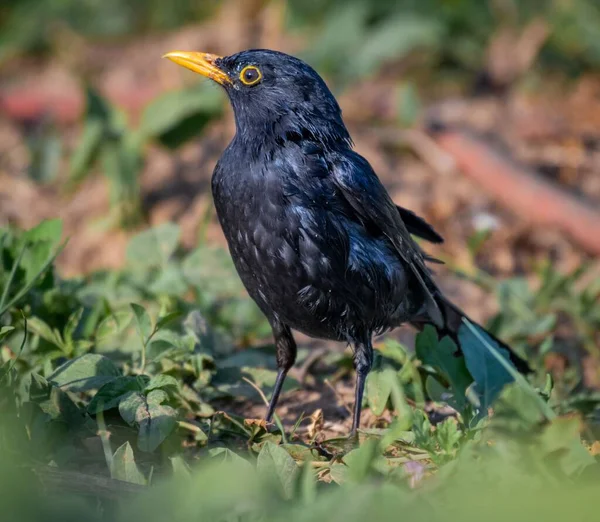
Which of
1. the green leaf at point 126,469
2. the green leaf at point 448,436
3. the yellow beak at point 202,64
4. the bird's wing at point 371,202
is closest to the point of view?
the green leaf at point 126,469

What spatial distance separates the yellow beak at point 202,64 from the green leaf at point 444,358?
4.97ft

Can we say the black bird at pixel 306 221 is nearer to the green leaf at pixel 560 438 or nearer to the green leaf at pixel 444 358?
the green leaf at pixel 444 358

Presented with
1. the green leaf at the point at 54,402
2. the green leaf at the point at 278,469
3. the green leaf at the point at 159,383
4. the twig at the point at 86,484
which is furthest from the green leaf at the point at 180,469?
the green leaf at the point at 54,402

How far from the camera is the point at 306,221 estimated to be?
364 centimetres

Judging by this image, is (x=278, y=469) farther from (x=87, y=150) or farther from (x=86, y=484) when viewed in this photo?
(x=87, y=150)

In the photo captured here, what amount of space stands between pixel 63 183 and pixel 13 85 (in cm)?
148

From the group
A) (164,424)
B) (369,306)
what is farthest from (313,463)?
(369,306)

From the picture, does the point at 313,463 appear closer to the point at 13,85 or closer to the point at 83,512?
the point at 83,512

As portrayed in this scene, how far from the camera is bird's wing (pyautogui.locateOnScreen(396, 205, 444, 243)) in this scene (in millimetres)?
4383

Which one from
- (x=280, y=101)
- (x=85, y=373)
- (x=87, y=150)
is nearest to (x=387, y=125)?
(x=87, y=150)

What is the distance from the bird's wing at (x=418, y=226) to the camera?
4383mm

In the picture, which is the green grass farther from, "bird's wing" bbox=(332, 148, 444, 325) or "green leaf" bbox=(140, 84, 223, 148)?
"green leaf" bbox=(140, 84, 223, 148)

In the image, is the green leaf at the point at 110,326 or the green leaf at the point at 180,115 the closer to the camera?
the green leaf at the point at 110,326

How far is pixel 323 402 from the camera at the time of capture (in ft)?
14.4
